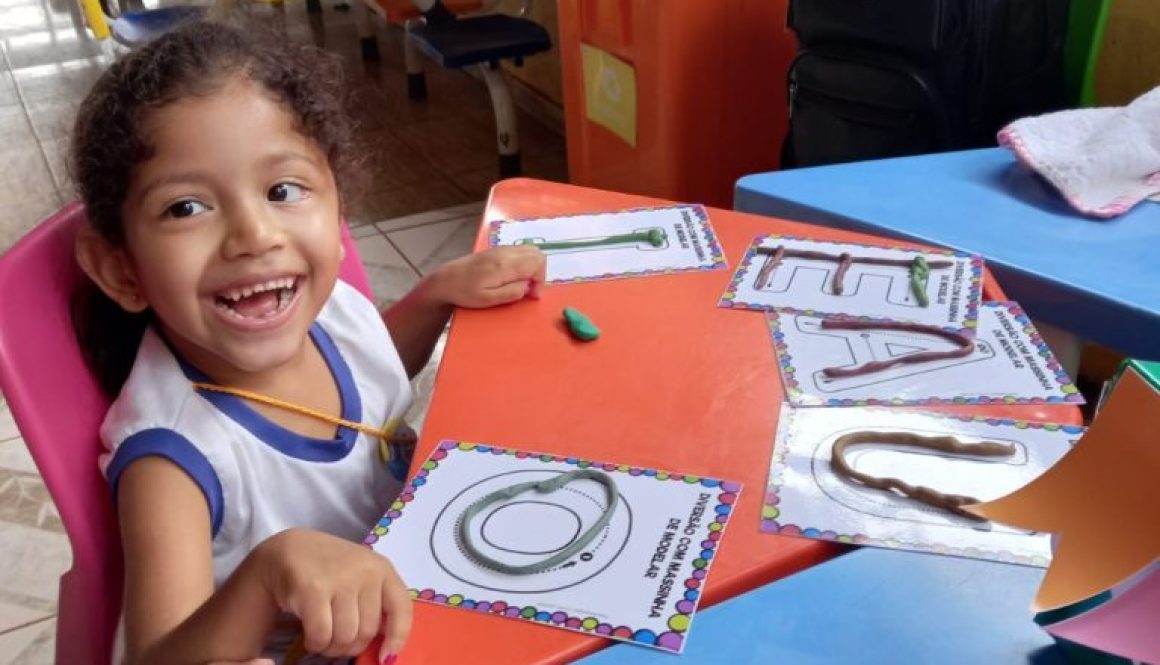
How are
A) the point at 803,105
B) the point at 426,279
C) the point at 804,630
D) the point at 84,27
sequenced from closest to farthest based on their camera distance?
1. the point at 804,630
2. the point at 426,279
3. the point at 803,105
4. the point at 84,27

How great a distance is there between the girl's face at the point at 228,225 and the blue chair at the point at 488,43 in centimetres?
176

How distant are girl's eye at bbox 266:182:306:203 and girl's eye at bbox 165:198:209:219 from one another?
0.05 m

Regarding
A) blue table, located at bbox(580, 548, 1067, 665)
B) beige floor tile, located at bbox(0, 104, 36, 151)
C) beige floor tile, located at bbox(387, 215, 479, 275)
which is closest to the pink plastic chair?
blue table, located at bbox(580, 548, 1067, 665)

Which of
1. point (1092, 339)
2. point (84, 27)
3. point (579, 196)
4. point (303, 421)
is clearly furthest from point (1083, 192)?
point (84, 27)

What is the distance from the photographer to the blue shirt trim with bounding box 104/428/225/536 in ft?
2.18

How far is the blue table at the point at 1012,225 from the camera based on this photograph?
829 mm

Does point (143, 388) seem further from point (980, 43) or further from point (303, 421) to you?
A: point (980, 43)

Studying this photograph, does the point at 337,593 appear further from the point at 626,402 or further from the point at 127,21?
the point at 127,21

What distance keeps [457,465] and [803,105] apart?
1180mm

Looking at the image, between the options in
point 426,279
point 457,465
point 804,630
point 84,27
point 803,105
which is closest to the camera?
point 804,630

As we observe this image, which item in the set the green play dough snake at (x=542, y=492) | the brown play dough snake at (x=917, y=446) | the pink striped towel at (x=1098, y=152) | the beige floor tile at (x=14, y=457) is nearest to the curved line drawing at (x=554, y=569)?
Answer: the green play dough snake at (x=542, y=492)

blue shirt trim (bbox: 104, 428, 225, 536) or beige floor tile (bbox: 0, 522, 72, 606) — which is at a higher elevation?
blue shirt trim (bbox: 104, 428, 225, 536)

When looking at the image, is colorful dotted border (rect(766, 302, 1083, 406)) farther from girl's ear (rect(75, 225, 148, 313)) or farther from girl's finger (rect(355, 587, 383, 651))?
girl's ear (rect(75, 225, 148, 313))

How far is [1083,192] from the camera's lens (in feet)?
3.26
